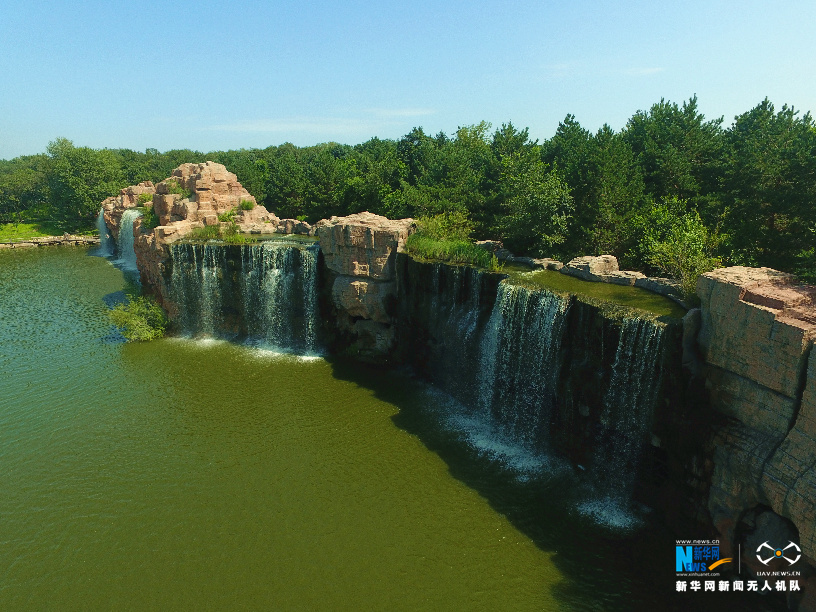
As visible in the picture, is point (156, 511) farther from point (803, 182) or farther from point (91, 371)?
point (803, 182)

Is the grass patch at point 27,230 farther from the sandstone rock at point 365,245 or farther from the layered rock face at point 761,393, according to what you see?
the layered rock face at point 761,393

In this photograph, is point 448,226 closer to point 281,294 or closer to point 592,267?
point 592,267

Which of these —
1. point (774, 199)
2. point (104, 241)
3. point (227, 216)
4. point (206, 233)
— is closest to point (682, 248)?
point (774, 199)

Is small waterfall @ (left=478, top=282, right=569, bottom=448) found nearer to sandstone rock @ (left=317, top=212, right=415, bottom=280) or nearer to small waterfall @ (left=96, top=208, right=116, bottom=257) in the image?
sandstone rock @ (left=317, top=212, right=415, bottom=280)

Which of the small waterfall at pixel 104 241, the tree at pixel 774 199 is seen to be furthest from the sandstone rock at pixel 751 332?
the small waterfall at pixel 104 241

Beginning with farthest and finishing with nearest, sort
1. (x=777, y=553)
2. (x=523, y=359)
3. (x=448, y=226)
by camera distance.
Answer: (x=448, y=226)
(x=523, y=359)
(x=777, y=553)

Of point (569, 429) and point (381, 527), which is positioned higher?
point (569, 429)

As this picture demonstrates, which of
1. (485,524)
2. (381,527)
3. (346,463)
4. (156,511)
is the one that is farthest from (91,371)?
(485,524)
